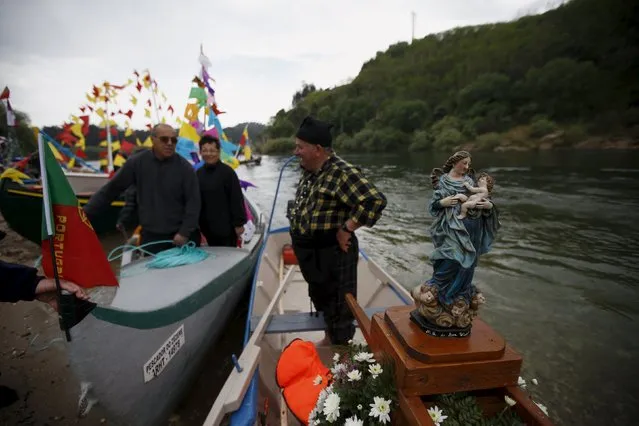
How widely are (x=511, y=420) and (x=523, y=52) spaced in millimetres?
70576

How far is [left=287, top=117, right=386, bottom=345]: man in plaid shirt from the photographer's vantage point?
7.38 feet

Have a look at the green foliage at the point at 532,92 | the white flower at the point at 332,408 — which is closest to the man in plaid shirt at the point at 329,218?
the white flower at the point at 332,408

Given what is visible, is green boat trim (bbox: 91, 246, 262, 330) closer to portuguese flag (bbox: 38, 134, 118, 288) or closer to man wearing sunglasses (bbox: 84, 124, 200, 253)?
portuguese flag (bbox: 38, 134, 118, 288)

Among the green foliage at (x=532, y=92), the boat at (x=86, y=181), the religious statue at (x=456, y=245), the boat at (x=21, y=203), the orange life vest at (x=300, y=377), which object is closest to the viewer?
the religious statue at (x=456, y=245)

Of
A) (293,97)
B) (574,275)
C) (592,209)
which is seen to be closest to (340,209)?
(574,275)

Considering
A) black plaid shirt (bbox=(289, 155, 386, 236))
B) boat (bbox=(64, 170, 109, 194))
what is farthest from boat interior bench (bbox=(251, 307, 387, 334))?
boat (bbox=(64, 170, 109, 194))

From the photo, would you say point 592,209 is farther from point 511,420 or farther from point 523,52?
point 523,52

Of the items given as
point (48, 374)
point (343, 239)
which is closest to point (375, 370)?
point (343, 239)

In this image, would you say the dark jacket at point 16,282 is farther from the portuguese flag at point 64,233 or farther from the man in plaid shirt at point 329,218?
the man in plaid shirt at point 329,218

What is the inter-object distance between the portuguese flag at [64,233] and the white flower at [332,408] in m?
1.25

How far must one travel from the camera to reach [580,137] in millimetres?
36500

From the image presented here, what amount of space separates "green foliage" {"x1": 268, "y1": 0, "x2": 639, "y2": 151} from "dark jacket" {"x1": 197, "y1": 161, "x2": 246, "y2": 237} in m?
33.6

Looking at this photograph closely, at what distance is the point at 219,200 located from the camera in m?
3.68

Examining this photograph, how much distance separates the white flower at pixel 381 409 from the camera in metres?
1.28
